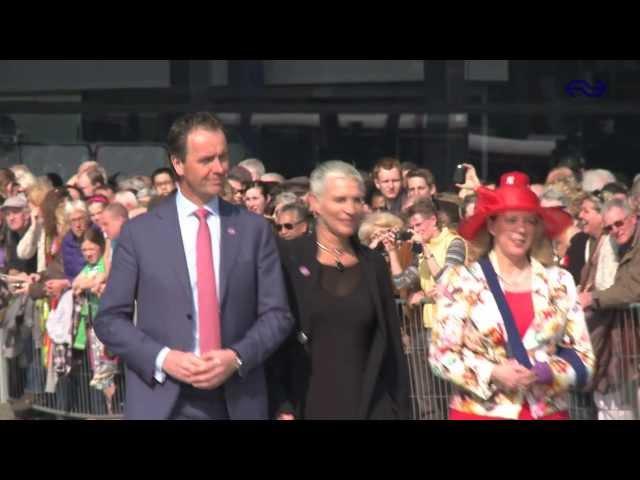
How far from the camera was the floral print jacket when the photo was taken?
693 centimetres

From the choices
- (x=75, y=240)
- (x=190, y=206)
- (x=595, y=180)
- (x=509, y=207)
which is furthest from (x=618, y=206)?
(x=190, y=206)

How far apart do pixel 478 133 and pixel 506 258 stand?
40.7ft

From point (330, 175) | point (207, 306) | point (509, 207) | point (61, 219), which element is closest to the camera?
point (207, 306)

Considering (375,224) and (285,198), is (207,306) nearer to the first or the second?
(375,224)

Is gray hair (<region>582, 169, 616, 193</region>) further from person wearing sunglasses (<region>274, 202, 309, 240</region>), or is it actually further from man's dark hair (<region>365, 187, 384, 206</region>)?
person wearing sunglasses (<region>274, 202, 309, 240</region>)

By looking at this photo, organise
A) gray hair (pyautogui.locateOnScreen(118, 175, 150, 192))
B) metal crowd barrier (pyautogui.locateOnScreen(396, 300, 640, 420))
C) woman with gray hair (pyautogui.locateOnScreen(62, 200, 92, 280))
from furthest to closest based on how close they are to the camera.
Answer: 1. gray hair (pyautogui.locateOnScreen(118, 175, 150, 192))
2. woman with gray hair (pyautogui.locateOnScreen(62, 200, 92, 280))
3. metal crowd barrier (pyautogui.locateOnScreen(396, 300, 640, 420))

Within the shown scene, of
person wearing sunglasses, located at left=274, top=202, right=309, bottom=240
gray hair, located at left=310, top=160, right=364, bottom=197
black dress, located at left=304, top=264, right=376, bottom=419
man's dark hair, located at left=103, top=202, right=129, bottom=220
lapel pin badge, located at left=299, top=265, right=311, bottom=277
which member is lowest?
black dress, located at left=304, top=264, right=376, bottom=419

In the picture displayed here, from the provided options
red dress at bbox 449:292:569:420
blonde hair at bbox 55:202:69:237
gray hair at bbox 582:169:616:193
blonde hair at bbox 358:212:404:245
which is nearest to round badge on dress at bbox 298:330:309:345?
red dress at bbox 449:292:569:420

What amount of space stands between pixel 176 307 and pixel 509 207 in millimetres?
1434

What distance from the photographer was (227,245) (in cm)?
705

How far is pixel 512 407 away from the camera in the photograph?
6934 millimetres

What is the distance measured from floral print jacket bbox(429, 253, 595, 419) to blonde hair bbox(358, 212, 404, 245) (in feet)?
13.6

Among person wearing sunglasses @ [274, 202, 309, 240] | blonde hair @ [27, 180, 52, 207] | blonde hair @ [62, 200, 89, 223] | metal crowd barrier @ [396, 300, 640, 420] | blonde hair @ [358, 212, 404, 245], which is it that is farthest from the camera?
blonde hair @ [27, 180, 52, 207]

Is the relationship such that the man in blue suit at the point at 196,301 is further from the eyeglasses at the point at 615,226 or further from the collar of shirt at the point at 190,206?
the eyeglasses at the point at 615,226
